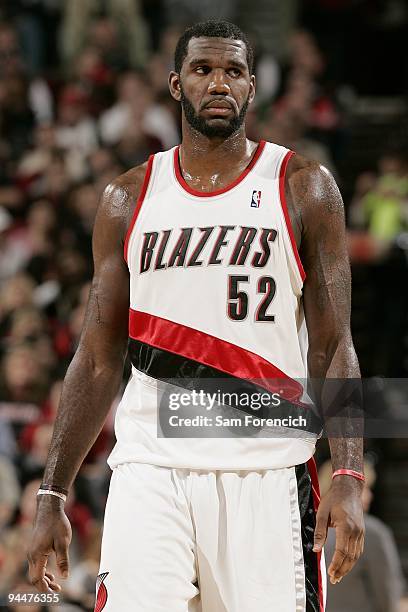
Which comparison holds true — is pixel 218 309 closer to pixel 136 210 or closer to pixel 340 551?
pixel 136 210

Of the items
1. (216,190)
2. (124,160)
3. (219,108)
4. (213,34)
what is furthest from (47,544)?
(124,160)

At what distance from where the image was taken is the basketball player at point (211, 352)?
3.44 m

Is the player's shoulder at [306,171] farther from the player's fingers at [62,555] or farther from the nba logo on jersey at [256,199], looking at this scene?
the player's fingers at [62,555]

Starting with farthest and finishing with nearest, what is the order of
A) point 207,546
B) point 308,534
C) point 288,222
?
point 288,222, point 308,534, point 207,546

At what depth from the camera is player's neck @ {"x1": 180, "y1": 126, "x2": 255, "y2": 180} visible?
3.85 m

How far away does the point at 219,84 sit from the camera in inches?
147

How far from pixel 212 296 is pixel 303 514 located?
68cm

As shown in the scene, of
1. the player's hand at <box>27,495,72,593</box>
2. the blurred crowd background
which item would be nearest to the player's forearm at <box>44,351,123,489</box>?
the player's hand at <box>27,495,72,593</box>

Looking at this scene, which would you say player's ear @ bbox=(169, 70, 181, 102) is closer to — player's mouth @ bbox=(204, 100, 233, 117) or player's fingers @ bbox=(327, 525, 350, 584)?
player's mouth @ bbox=(204, 100, 233, 117)

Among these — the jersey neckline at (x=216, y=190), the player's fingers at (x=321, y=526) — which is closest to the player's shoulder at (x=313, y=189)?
the jersey neckline at (x=216, y=190)

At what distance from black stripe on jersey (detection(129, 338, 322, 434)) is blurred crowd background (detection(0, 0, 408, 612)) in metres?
1.58

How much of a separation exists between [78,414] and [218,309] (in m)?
0.55

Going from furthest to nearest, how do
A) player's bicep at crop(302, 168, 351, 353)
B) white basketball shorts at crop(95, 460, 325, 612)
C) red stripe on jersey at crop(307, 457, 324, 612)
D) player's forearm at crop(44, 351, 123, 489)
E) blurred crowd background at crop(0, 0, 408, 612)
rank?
blurred crowd background at crop(0, 0, 408, 612)
player's forearm at crop(44, 351, 123, 489)
player's bicep at crop(302, 168, 351, 353)
red stripe on jersey at crop(307, 457, 324, 612)
white basketball shorts at crop(95, 460, 325, 612)

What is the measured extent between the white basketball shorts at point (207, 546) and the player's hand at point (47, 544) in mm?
171
